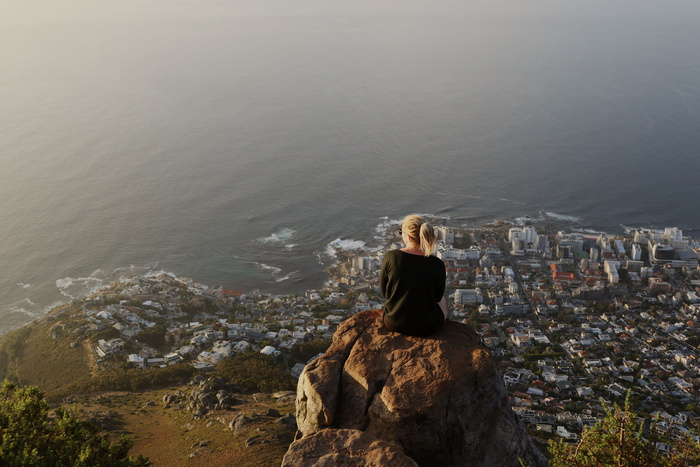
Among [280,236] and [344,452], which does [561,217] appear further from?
[344,452]

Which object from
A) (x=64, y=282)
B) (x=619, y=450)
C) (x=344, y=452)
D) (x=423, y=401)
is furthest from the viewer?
(x=64, y=282)

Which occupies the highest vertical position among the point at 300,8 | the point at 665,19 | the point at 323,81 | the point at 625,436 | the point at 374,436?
the point at 300,8

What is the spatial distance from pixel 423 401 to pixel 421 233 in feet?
6.79

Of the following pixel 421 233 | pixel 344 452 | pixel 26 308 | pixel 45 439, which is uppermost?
pixel 421 233

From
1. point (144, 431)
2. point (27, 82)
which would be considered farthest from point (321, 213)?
point (27, 82)

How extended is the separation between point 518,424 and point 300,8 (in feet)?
670

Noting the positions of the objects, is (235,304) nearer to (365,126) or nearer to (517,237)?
(517,237)

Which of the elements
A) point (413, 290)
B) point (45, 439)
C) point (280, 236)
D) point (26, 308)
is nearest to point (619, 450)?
point (413, 290)

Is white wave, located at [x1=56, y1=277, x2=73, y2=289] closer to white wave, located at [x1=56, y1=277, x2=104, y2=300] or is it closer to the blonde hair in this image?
white wave, located at [x1=56, y1=277, x2=104, y2=300]

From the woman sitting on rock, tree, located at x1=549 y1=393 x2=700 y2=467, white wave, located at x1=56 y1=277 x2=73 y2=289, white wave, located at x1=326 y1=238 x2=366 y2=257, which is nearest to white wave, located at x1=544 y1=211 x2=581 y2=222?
white wave, located at x1=326 y1=238 x2=366 y2=257

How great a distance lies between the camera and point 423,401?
7590 mm

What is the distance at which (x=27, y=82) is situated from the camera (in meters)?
95.2

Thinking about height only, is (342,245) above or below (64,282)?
above

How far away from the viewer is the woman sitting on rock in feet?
25.6
